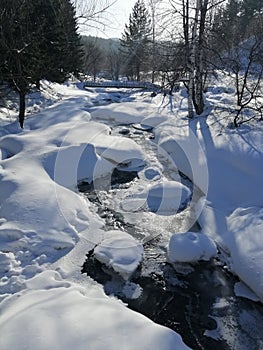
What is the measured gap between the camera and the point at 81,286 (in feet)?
12.4

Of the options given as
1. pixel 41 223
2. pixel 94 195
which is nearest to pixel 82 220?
pixel 41 223

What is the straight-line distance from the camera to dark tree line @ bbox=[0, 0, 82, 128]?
705cm

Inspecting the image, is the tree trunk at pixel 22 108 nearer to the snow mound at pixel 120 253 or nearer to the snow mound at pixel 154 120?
the snow mound at pixel 154 120

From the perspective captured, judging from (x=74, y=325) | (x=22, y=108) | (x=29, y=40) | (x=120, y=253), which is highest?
(x=29, y=40)

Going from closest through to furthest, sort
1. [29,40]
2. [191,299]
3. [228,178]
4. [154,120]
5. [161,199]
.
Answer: [191,299] → [161,199] → [228,178] → [29,40] → [154,120]

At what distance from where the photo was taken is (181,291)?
3834 mm

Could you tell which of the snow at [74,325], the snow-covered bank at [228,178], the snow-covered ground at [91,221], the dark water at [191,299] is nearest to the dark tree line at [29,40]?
the snow-covered ground at [91,221]

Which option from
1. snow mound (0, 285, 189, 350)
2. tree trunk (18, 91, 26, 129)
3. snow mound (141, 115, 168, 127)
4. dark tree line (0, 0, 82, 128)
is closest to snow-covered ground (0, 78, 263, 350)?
snow mound (0, 285, 189, 350)

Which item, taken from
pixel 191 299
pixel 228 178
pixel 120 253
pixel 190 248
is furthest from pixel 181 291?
pixel 228 178

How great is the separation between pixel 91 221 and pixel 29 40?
578 cm

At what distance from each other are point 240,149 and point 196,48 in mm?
4798

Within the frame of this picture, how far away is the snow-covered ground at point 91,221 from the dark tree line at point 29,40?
1.58 m

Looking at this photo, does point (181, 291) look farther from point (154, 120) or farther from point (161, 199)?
point (154, 120)

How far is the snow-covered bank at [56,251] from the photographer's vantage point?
273cm
